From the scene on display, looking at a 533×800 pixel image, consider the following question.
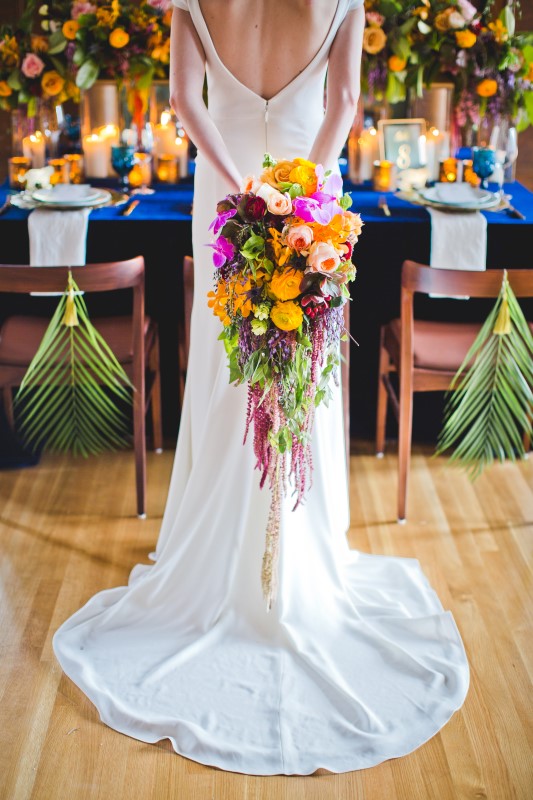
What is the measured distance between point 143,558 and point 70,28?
2.19m

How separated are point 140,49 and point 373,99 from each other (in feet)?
3.31

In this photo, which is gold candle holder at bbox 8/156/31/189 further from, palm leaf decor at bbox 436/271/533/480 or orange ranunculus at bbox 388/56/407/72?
palm leaf decor at bbox 436/271/533/480

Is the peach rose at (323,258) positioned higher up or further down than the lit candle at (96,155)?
further down

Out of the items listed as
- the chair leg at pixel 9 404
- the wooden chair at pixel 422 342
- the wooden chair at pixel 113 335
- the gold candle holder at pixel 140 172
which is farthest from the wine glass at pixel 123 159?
the wooden chair at pixel 422 342

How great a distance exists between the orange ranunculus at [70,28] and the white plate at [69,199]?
2.22ft

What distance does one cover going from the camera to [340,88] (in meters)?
2.76

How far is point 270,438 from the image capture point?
2.50m

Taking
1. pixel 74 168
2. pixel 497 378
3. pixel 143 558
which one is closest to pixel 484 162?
pixel 497 378

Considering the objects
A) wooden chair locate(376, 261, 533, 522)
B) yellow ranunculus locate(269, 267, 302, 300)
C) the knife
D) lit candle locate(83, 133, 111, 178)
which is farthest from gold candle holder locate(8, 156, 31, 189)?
yellow ranunculus locate(269, 267, 302, 300)

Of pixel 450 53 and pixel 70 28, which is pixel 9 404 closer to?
pixel 70 28

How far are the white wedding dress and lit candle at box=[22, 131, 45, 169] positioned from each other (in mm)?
1483

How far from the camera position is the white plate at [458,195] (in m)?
3.69

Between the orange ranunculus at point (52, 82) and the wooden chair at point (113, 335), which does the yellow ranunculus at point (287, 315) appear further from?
the orange ranunculus at point (52, 82)

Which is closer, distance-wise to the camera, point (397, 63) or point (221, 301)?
point (221, 301)
